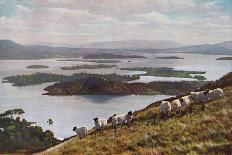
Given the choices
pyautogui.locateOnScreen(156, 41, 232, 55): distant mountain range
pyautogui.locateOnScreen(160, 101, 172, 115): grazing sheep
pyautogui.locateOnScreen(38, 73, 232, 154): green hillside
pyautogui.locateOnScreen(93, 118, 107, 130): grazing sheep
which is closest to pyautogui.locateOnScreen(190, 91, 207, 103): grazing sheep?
pyautogui.locateOnScreen(38, 73, 232, 154): green hillside

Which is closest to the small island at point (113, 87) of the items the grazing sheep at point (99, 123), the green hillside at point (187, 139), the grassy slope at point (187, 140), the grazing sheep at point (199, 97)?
the grazing sheep at point (99, 123)

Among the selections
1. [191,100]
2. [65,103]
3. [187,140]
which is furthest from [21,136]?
[187,140]

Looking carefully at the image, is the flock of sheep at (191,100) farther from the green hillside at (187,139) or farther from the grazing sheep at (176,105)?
the green hillside at (187,139)

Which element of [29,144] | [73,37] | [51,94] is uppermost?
[73,37]

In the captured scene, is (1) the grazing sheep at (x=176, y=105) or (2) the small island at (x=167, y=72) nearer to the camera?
(1) the grazing sheep at (x=176, y=105)

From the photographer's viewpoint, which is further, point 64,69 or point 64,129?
point 64,69

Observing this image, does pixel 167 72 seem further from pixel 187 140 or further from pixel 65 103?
pixel 187 140

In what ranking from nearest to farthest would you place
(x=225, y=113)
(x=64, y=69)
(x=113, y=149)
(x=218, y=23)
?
(x=113, y=149)
(x=225, y=113)
(x=218, y=23)
(x=64, y=69)

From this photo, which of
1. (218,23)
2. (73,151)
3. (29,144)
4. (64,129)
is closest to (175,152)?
(73,151)

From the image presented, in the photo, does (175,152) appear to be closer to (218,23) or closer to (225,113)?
(225,113)
